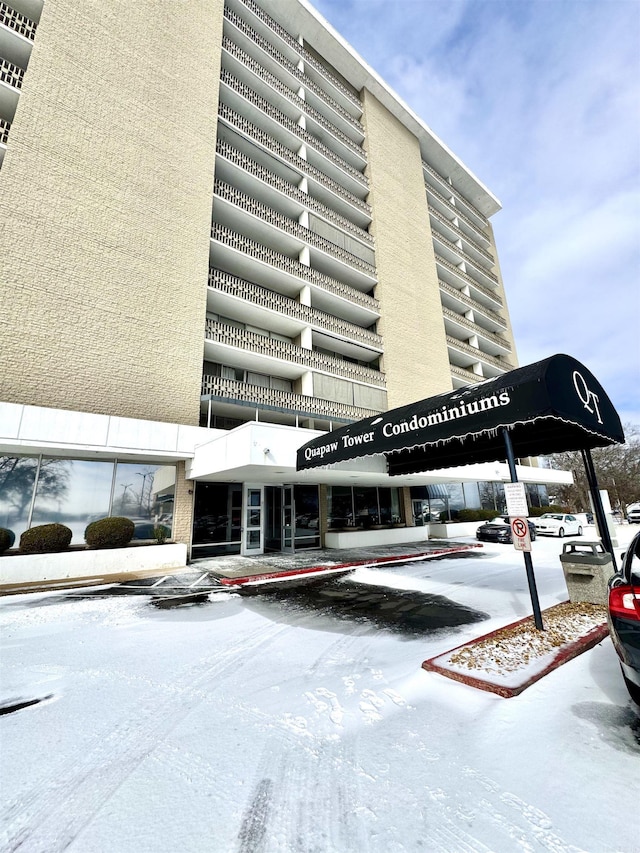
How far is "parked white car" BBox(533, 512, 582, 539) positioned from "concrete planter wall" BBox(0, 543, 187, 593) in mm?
23137

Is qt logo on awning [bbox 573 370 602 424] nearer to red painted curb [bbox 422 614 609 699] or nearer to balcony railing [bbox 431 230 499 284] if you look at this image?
red painted curb [bbox 422 614 609 699]

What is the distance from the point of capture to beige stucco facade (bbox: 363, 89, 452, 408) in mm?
25125

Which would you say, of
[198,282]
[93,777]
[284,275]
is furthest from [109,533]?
[284,275]

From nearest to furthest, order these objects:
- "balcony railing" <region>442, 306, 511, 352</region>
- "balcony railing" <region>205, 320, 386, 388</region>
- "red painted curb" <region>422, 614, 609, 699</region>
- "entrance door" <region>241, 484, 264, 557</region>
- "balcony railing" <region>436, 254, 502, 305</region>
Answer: "red painted curb" <region>422, 614, 609, 699</region>
"entrance door" <region>241, 484, 264, 557</region>
"balcony railing" <region>205, 320, 386, 388</region>
"balcony railing" <region>442, 306, 511, 352</region>
"balcony railing" <region>436, 254, 502, 305</region>

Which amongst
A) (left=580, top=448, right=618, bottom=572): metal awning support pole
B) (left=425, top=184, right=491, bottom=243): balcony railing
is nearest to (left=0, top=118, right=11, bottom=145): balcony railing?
(left=580, top=448, right=618, bottom=572): metal awning support pole

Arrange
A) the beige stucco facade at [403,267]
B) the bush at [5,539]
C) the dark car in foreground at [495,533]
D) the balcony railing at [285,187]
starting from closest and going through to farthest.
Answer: the bush at [5,539], the balcony railing at [285,187], the dark car in foreground at [495,533], the beige stucco facade at [403,267]

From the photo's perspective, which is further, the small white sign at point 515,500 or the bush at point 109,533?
the bush at point 109,533

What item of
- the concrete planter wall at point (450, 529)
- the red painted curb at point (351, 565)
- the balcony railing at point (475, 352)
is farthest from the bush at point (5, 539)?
the balcony railing at point (475, 352)

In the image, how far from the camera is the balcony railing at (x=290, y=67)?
2273cm

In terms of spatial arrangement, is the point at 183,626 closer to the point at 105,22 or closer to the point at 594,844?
the point at 594,844

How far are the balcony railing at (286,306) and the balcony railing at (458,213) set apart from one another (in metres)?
21.8

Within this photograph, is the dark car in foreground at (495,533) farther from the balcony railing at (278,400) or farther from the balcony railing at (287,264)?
the balcony railing at (287,264)

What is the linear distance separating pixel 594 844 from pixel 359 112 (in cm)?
3963

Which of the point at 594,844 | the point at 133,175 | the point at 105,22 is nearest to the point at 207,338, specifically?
the point at 133,175
